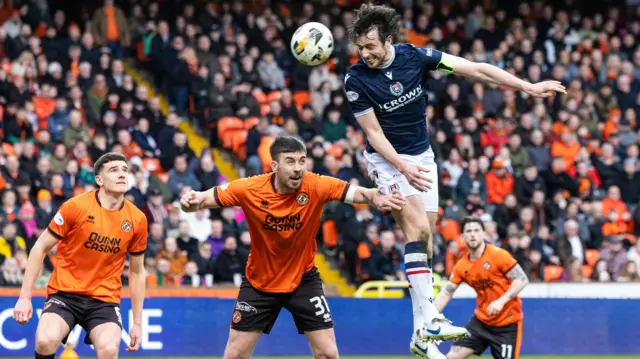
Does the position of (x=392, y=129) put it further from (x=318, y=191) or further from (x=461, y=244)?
(x=461, y=244)

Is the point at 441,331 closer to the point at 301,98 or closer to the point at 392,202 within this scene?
the point at 392,202

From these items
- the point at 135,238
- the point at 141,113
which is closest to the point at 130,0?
the point at 141,113

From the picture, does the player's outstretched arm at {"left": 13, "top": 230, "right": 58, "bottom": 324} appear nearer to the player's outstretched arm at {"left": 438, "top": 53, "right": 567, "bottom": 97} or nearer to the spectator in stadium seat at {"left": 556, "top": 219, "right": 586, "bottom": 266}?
the player's outstretched arm at {"left": 438, "top": 53, "right": 567, "bottom": 97}

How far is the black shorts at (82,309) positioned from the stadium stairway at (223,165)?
7.72m

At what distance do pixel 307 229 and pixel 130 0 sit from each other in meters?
13.6

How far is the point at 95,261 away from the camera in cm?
999

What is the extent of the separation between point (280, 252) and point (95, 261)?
5.26ft

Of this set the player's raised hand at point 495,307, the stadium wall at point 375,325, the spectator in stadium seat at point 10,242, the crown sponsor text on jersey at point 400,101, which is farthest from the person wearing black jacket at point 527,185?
the crown sponsor text on jersey at point 400,101

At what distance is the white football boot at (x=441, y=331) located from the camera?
9531mm

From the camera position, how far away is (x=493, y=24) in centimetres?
2438

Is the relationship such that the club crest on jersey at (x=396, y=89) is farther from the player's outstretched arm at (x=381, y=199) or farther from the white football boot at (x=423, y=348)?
the white football boot at (x=423, y=348)

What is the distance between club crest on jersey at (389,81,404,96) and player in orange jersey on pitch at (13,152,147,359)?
2433mm

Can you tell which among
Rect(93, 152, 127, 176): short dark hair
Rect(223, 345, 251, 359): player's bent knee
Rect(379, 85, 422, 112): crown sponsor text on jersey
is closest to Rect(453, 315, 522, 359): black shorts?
Rect(223, 345, 251, 359): player's bent knee

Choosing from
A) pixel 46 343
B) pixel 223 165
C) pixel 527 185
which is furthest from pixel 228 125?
pixel 46 343
